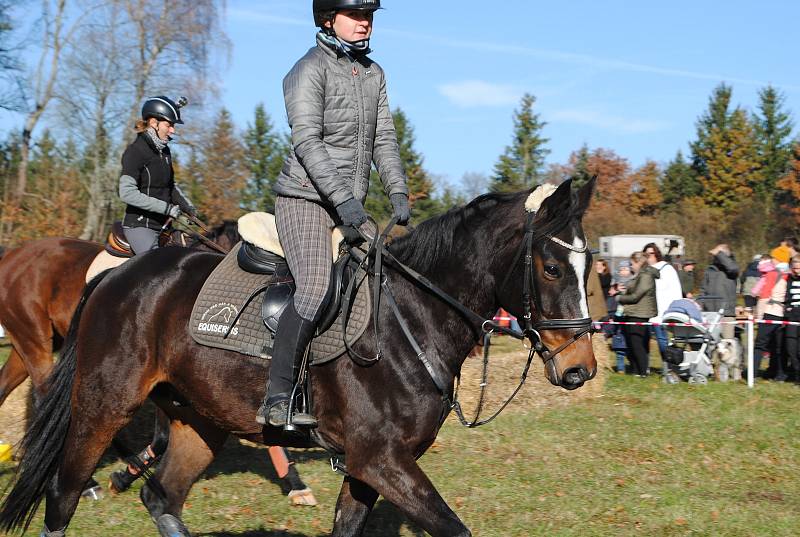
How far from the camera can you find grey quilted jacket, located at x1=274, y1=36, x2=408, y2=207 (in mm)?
4590

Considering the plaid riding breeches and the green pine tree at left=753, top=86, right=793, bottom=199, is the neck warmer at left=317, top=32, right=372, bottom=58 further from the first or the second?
the green pine tree at left=753, top=86, right=793, bottom=199

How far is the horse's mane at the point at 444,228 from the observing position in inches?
187

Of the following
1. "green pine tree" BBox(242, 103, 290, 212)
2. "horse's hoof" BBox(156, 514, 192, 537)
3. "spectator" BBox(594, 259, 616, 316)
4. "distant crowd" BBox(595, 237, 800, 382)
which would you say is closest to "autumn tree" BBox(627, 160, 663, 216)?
A: "green pine tree" BBox(242, 103, 290, 212)

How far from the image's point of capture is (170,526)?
17.9 ft

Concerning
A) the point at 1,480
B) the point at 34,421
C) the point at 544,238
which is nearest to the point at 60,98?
the point at 1,480

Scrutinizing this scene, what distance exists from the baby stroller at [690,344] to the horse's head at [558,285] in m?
10.8

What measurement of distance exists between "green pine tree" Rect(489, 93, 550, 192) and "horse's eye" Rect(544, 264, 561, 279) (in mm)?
62540

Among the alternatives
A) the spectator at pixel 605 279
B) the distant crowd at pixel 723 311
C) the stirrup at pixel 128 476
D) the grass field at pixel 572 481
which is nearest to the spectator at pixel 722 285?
the distant crowd at pixel 723 311

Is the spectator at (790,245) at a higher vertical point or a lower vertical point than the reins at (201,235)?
higher

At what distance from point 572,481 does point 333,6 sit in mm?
5413

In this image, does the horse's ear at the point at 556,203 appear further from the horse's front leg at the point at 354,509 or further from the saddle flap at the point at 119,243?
the saddle flap at the point at 119,243

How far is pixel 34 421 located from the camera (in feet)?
18.1

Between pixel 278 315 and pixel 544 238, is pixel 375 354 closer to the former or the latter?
pixel 278 315

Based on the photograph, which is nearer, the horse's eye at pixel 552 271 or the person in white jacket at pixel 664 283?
the horse's eye at pixel 552 271
